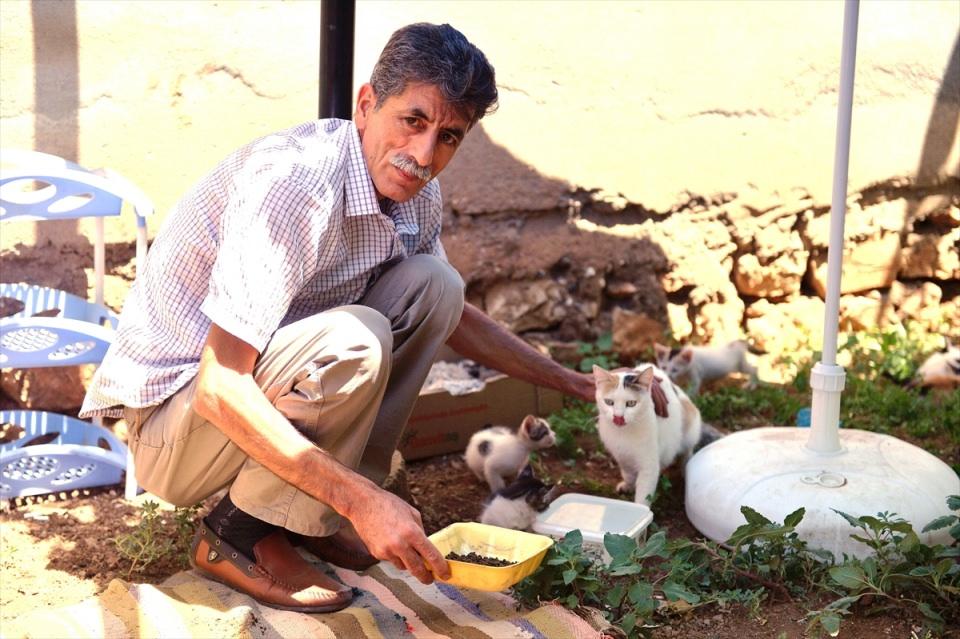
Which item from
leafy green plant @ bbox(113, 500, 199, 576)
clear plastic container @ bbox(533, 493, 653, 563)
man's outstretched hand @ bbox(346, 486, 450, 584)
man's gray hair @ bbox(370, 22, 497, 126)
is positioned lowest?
leafy green plant @ bbox(113, 500, 199, 576)

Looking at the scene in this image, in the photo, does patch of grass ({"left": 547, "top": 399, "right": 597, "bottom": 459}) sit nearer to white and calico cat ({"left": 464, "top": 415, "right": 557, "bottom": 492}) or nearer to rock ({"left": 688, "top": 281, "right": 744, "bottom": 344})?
white and calico cat ({"left": 464, "top": 415, "right": 557, "bottom": 492})

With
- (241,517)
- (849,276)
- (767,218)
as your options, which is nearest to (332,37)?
(241,517)

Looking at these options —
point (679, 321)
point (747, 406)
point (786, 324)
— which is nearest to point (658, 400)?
point (747, 406)

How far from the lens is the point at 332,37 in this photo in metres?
3.77

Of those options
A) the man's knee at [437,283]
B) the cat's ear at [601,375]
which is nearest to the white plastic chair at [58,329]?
the man's knee at [437,283]

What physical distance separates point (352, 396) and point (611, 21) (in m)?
3.34

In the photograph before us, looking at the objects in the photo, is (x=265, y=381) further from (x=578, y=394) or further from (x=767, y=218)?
(x=767, y=218)

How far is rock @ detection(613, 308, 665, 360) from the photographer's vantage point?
18.3 ft

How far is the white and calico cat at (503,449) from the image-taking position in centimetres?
400

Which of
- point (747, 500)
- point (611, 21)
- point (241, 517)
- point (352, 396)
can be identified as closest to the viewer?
point (352, 396)

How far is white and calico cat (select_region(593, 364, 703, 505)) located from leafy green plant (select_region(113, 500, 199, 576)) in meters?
1.55

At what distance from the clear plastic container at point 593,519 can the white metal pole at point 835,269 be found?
661mm

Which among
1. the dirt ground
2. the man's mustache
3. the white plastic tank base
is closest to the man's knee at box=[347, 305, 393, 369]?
the man's mustache

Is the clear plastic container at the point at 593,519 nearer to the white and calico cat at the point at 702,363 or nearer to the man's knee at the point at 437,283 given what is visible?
the man's knee at the point at 437,283
